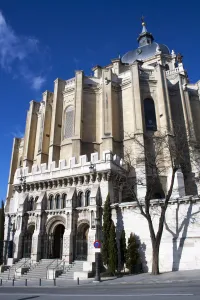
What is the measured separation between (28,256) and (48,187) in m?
6.64

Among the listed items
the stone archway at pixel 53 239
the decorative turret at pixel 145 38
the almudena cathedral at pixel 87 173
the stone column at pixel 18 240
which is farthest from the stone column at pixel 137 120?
the decorative turret at pixel 145 38

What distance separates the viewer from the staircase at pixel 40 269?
1964 cm

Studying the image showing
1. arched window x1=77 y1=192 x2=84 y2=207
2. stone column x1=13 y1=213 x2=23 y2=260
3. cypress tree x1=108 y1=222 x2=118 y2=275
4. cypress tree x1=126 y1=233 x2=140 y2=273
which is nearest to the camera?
→ cypress tree x1=108 y1=222 x2=118 y2=275

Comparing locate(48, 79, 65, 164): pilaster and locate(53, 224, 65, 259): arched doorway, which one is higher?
locate(48, 79, 65, 164): pilaster

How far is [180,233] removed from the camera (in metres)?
18.8

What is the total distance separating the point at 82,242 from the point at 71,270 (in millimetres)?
3026

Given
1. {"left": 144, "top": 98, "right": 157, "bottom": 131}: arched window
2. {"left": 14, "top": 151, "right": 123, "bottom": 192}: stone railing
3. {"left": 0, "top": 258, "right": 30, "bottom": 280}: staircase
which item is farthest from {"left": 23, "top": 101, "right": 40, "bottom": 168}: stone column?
{"left": 144, "top": 98, "right": 157, "bottom": 131}: arched window

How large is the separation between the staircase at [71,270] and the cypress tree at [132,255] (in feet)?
12.0

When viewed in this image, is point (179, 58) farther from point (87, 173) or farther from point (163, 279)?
point (163, 279)

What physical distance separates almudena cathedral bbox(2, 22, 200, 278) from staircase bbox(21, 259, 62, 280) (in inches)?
3.3

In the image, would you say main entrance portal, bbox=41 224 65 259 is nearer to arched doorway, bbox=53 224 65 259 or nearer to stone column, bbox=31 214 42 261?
arched doorway, bbox=53 224 65 259

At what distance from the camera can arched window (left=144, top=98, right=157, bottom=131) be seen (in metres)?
31.8

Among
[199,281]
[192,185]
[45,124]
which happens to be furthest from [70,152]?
[199,281]

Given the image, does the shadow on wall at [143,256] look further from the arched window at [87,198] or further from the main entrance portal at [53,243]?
the main entrance portal at [53,243]
